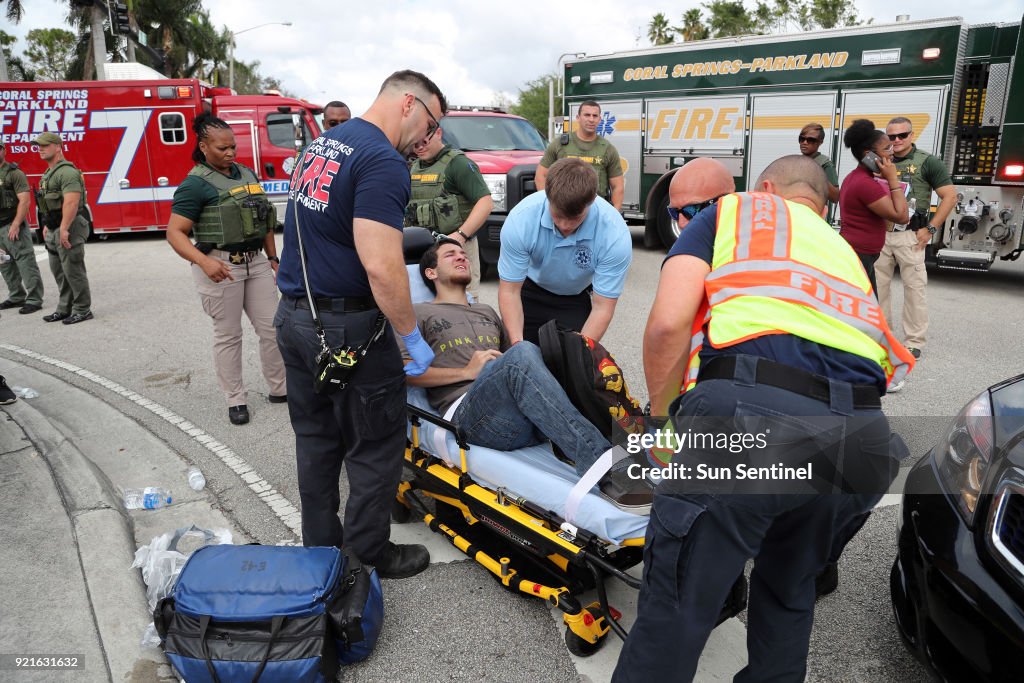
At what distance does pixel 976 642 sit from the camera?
6.25ft

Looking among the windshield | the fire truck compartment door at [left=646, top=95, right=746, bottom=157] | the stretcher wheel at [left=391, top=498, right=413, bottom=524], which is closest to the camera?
the stretcher wheel at [left=391, top=498, right=413, bottom=524]

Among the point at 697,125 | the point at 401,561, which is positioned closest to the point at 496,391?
the point at 401,561

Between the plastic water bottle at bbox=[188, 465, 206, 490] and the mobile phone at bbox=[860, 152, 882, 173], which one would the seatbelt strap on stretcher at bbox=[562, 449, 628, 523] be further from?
the mobile phone at bbox=[860, 152, 882, 173]

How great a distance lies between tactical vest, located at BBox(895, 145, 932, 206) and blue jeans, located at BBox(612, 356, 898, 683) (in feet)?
17.1

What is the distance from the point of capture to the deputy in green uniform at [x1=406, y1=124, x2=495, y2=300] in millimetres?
5484

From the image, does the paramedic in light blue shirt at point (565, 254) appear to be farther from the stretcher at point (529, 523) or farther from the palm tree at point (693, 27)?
the palm tree at point (693, 27)

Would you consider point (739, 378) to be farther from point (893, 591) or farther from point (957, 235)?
point (957, 235)

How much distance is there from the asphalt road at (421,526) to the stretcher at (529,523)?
0.14m

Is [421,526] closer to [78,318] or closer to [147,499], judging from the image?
[147,499]

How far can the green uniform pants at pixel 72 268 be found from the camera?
7547 mm

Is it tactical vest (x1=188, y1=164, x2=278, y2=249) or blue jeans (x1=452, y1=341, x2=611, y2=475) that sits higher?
tactical vest (x1=188, y1=164, x2=278, y2=249)

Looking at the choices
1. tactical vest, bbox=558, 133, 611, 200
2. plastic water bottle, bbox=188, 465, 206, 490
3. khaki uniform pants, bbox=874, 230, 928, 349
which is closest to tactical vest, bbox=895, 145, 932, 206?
khaki uniform pants, bbox=874, 230, 928, 349

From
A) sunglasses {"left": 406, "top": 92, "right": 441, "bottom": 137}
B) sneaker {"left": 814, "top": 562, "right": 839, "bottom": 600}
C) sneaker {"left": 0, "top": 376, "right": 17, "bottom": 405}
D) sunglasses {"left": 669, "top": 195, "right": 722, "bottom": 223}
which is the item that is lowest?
sneaker {"left": 814, "top": 562, "right": 839, "bottom": 600}

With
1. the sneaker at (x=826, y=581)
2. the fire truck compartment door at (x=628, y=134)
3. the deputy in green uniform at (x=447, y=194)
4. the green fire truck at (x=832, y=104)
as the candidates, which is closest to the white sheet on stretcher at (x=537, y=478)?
the sneaker at (x=826, y=581)
